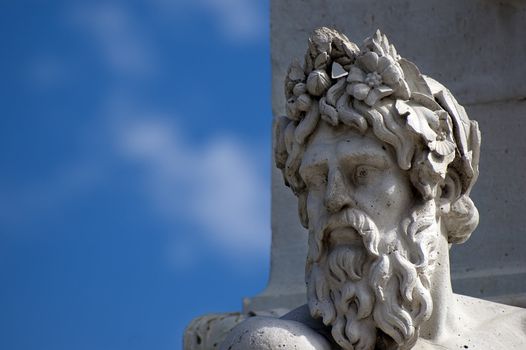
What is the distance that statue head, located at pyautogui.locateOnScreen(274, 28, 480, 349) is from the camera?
810 centimetres

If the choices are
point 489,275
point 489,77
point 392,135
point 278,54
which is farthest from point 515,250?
point 392,135

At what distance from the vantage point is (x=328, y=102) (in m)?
8.27

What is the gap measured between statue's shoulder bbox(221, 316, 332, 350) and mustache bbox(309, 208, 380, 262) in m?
0.33

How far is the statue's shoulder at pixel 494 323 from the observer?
860 centimetres

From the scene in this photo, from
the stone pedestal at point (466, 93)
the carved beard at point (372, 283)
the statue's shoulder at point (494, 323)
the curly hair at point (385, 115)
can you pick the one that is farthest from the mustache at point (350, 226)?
the stone pedestal at point (466, 93)

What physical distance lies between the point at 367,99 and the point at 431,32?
292cm

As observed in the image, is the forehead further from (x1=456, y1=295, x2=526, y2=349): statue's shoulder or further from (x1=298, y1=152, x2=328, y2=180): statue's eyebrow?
(x1=456, y1=295, x2=526, y2=349): statue's shoulder

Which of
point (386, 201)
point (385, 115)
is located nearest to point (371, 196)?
point (386, 201)

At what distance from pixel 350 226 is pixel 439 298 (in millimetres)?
523

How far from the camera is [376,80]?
27.0 ft

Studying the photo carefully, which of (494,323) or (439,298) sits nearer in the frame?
(439,298)

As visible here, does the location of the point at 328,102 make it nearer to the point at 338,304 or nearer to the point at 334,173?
the point at 334,173

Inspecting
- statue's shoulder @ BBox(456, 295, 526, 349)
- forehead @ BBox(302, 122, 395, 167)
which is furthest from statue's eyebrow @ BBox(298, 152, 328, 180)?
statue's shoulder @ BBox(456, 295, 526, 349)

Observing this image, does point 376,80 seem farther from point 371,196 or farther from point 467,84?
point 467,84
